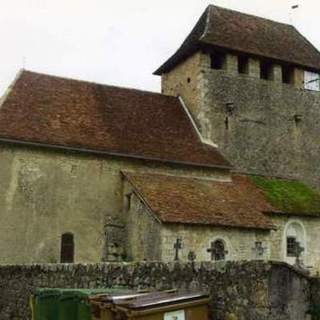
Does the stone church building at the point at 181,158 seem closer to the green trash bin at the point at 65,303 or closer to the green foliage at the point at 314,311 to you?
the green trash bin at the point at 65,303

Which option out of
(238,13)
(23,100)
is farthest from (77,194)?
(238,13)

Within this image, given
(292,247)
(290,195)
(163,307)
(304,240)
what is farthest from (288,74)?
(163,307)

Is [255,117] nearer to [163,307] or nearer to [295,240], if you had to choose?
[295,240]

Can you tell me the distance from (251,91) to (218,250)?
9.60m

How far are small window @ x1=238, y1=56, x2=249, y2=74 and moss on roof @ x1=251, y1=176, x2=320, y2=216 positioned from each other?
5372mm

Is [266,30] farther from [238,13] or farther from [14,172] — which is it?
[14,172]

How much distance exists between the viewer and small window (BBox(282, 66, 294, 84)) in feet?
96.0

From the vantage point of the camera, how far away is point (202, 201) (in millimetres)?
21766

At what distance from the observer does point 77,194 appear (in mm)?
21922

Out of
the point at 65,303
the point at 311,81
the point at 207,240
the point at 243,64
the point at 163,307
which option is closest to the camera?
the point at 163,307

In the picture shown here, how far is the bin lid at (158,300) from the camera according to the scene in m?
7.69

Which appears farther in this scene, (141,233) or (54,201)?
(54,201)

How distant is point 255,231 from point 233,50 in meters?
9.51

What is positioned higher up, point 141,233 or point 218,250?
point 141,233
